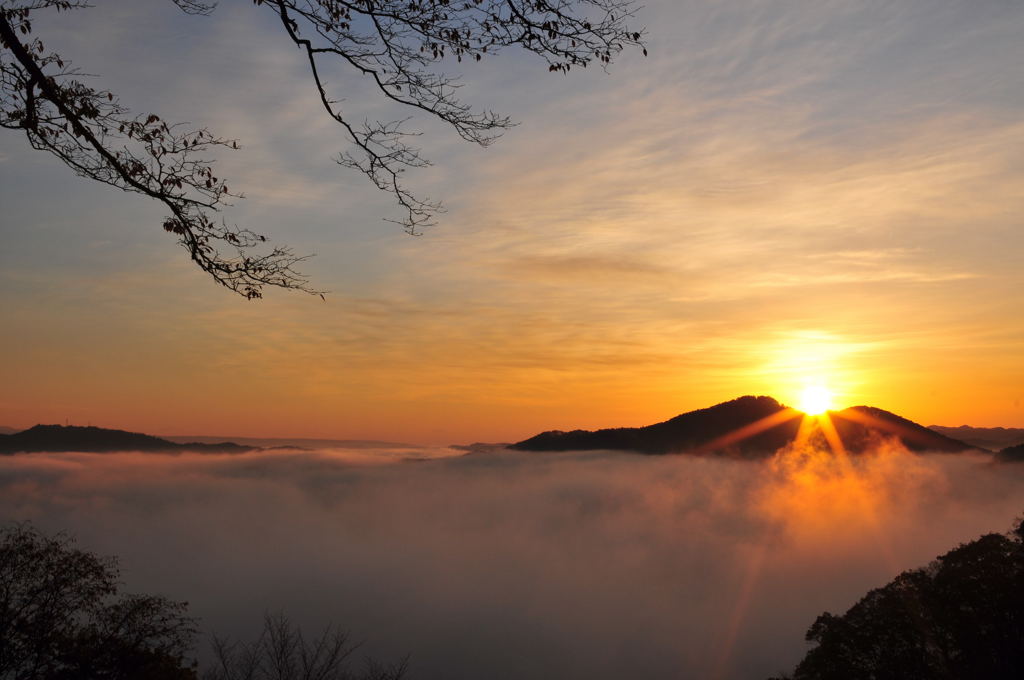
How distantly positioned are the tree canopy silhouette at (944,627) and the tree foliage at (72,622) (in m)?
20.4

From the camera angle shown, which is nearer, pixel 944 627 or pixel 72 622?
pixel 72 622

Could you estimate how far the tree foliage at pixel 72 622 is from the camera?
18.3 meters

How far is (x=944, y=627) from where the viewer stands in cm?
2480

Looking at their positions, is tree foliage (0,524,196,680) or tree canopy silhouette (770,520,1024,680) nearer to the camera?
tree foliage (0,524,196,680)

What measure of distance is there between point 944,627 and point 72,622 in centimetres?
2627

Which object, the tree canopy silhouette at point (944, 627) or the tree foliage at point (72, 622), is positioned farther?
the tree canopy silhouette at point (944, 627)

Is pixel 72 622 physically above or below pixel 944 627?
above

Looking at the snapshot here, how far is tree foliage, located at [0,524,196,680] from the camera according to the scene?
1828cm

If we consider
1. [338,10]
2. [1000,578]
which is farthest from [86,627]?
[1000,578]

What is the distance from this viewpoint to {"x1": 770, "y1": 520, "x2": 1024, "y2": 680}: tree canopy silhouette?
2388cm

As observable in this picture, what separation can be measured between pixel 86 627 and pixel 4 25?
687 inches

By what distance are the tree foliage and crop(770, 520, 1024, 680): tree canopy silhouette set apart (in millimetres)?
20409

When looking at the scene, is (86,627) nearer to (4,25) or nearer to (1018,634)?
(4,25)

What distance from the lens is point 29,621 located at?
61.5 feet
